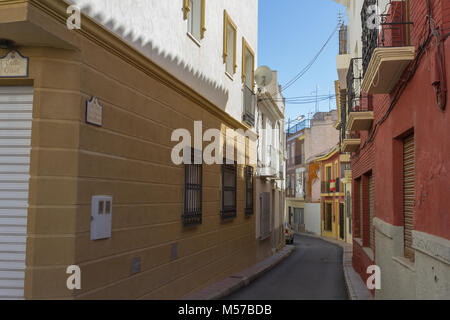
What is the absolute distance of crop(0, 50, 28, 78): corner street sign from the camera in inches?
188

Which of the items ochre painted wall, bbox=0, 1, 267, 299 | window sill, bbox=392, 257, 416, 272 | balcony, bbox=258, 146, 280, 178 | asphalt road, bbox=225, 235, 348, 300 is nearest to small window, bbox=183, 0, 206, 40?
ochre painted wall, bbox=0, 1, 267, 299

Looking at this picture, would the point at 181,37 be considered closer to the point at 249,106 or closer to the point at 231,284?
the point at 231,284

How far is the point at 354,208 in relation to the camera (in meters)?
14.7

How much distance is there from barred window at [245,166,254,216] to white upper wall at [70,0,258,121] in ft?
5.67

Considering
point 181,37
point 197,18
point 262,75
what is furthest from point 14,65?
point 262,75

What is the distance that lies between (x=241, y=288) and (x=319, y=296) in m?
1.76

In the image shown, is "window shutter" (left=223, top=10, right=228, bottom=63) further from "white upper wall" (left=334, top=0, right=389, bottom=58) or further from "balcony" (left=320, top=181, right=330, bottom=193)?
"balcony" (left=320, top=181, right=330, bottom=193)

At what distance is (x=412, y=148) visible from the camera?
6.49 m

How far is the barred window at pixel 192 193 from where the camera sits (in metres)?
8.31

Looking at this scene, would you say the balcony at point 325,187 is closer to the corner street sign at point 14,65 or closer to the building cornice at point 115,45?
the building cornice at point 115,45

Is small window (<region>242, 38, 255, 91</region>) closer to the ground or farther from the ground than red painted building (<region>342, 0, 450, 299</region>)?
farther from the ground

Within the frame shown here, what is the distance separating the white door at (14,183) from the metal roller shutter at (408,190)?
4.83m

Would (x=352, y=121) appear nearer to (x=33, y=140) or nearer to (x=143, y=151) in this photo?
(x=143, y=151)

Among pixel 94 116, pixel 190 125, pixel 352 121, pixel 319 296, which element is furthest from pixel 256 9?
pixel 94 116
